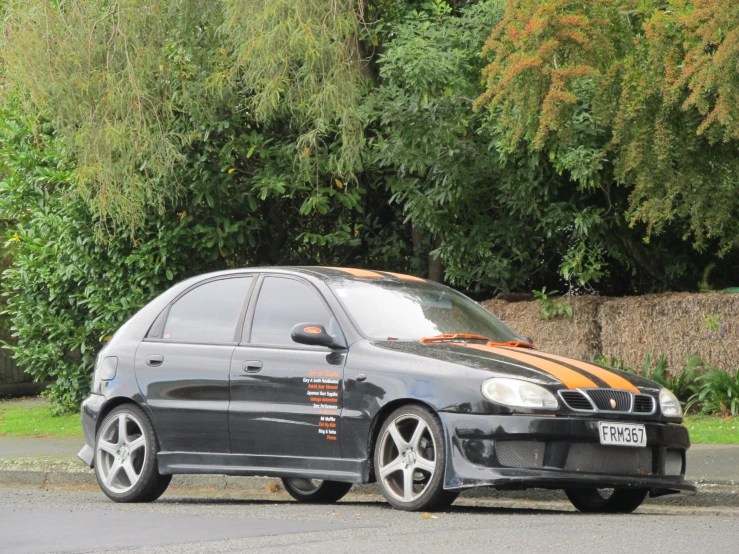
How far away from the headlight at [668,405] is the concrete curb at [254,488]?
89cm

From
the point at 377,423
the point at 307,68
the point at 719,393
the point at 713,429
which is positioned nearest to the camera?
the point at 377,423

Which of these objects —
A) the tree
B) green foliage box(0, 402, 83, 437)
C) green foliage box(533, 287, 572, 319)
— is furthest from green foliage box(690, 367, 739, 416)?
green foliage box(0, 402, 83, 437)

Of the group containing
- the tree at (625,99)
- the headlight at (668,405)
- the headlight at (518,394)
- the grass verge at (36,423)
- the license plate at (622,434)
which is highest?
the tree at (625,99)

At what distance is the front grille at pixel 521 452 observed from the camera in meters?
7.65

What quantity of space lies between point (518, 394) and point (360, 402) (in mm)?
1061

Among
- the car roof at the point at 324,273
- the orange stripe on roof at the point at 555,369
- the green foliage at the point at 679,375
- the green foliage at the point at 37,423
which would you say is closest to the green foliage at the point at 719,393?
the green foliage at the point at 679,375

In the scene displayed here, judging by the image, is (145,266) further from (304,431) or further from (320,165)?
(304,431)

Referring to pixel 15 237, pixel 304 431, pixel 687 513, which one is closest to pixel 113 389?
pixel 304 431

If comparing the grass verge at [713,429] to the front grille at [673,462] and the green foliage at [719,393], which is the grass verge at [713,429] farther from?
the front grille at [673,462]

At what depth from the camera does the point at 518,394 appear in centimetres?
770

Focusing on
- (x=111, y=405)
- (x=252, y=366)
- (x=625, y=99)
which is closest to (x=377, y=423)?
(x=252, y=366)

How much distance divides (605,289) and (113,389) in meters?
8.71

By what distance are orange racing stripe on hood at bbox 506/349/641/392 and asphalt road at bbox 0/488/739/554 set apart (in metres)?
0.80

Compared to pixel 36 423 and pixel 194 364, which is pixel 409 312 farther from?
pixel 36 423
